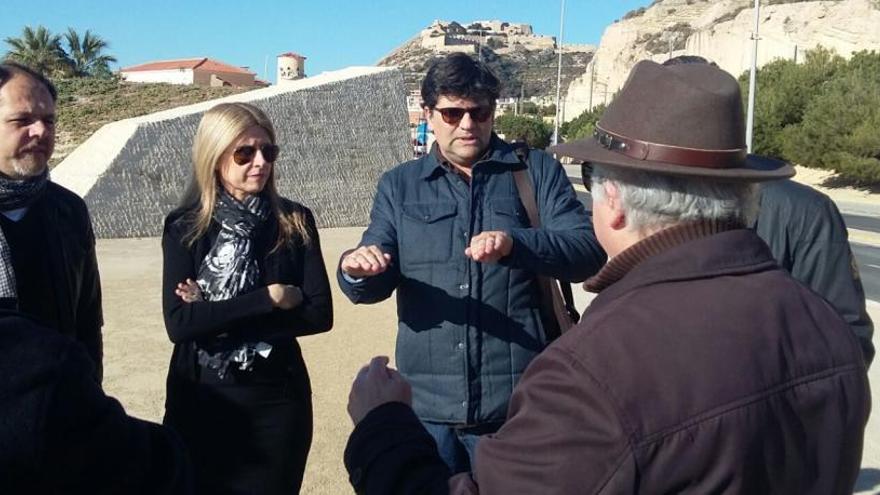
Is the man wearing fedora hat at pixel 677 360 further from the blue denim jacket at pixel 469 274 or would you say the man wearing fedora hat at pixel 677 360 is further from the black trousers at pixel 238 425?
the black trousers at pixel 238 425

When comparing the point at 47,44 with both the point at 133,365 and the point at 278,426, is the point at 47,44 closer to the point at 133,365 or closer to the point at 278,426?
the point at 133,365

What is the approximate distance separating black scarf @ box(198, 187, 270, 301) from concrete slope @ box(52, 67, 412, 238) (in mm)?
10856

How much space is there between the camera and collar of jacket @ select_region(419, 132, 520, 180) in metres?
2.96

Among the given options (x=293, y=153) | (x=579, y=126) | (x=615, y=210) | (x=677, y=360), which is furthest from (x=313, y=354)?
(x=579, y=126)

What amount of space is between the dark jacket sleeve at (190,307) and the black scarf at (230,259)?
0.18 ft

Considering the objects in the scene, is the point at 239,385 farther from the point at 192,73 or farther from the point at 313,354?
the point at 192,73

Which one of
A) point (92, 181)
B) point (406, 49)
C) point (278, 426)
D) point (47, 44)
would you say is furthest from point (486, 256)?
point (406, 49)

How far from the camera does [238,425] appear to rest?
294 cm

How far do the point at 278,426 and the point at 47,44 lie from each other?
55.1m

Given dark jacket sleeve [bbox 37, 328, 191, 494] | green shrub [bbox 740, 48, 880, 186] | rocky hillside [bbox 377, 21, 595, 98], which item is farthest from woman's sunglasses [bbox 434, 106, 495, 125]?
rocky hillside [bbox 377, 21, 595, 98]

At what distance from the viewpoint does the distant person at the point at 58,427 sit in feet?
4.17

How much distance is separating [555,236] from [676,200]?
4.08 ft

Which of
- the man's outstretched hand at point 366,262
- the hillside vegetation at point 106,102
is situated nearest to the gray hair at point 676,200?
the man's outstretched hand at point 366,262

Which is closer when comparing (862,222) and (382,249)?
(382,249)
